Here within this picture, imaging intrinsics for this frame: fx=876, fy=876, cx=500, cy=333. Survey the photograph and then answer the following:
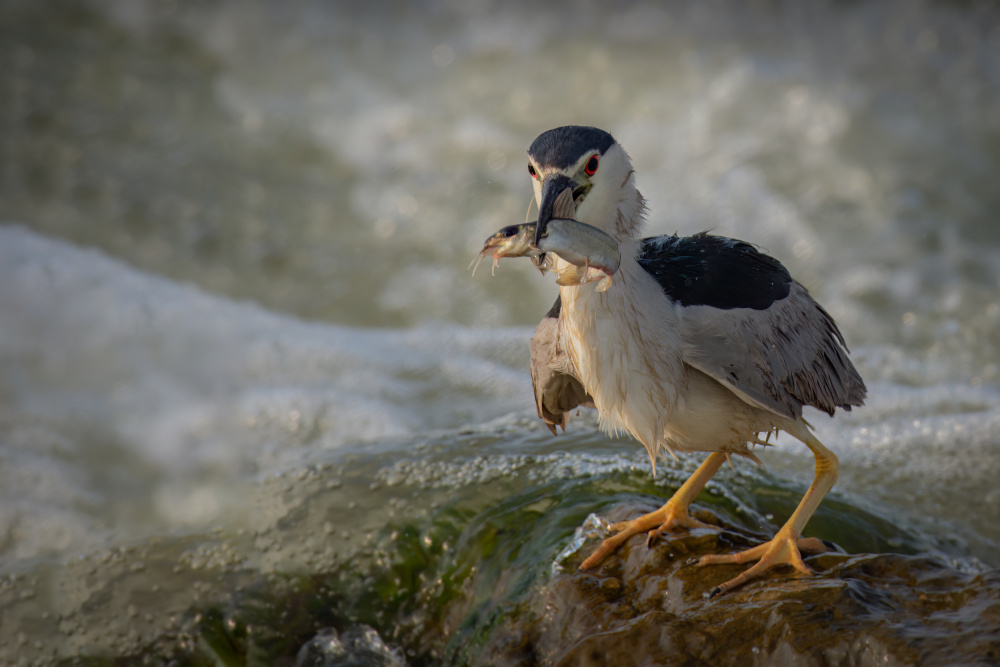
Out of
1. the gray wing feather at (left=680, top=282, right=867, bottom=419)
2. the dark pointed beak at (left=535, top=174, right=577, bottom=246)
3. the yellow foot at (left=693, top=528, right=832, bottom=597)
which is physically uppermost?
the dark pointed beak at (left=535, top=174, right=577, bottom=246)

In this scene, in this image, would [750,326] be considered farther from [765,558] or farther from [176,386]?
[176,386]

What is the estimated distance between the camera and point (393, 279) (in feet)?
23.4

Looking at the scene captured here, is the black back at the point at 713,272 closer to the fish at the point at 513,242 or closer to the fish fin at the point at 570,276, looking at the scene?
the fish fin at the point at 570,276

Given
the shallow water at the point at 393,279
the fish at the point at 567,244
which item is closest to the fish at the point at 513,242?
the fish at the point at 567,244

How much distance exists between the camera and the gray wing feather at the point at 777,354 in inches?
93.5

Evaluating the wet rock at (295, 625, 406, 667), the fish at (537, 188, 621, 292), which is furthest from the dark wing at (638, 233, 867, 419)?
the wet rock at (295, 625, 406, 667)

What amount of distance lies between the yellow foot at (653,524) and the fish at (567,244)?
3.25 ft

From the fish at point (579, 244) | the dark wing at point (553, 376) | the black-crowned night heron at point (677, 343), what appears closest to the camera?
the fish at point (579, 244)

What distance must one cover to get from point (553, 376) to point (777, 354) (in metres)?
0.67

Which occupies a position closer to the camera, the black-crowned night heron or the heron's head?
the heron's head

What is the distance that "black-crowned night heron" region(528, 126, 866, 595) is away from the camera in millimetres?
2225

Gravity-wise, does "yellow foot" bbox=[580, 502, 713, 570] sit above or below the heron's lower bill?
below

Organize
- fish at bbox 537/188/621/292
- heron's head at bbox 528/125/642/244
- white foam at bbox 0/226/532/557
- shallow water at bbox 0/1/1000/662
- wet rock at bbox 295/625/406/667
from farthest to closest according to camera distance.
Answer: white foam at bbox 0/226/532/557, shallow water at bbox 0/1/1000/662, wet rock at bbox 295/625/406/667, heron's head at bbox 528/125/642/244, fish at bbox 537/188/621/292

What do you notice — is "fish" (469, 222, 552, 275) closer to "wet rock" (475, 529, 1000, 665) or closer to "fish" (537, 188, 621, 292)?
"fish" (537, 188, 621, 292)
